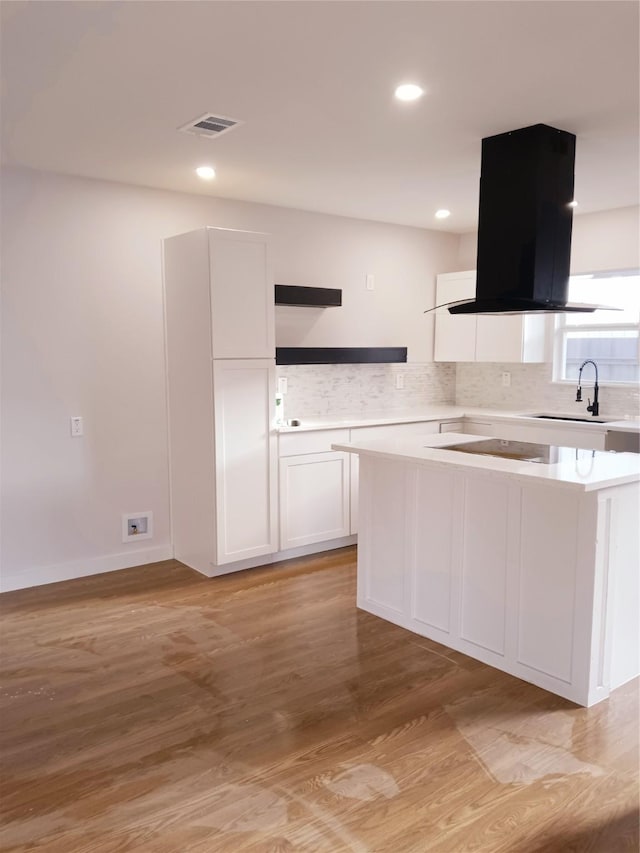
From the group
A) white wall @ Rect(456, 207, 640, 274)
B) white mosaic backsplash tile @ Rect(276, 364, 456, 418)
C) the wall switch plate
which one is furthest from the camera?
white mosaic backsplash tile @ Rect(276, 364, 456, 418)

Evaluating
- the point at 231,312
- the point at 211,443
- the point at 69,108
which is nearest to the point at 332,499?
the point at 211,443

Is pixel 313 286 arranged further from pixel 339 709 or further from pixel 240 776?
pixel 240 776

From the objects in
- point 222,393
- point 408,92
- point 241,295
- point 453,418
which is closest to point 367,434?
point 453,418

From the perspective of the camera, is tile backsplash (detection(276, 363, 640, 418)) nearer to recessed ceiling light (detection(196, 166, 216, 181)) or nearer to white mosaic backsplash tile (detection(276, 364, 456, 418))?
white mosaic backsplash tile (detection(276, 364, 456, 418))

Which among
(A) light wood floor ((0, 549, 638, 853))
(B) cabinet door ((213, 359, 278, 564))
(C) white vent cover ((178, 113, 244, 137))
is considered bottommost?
(A) light wood floor ((0, 549, 638, 853))

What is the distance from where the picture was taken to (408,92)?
271cm

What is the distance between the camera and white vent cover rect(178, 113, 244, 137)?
2.99 meters

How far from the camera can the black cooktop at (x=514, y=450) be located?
3090 millimetres

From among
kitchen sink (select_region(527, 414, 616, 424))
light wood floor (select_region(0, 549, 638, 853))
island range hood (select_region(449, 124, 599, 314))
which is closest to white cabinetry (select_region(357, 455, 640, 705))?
light wood floor (select_region(0, 549, 638, 853))

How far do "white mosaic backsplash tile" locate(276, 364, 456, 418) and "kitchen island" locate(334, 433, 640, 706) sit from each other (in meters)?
1.65

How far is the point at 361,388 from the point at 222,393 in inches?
68.9

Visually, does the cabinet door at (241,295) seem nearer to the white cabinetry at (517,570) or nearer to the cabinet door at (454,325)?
the white cabinetry at (517,570)

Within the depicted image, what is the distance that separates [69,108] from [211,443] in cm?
195

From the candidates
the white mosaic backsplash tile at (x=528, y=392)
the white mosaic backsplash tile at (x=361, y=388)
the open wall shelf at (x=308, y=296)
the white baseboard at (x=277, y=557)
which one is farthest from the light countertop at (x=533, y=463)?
the white mosaic backsplash tile at (x=528, y=392)
